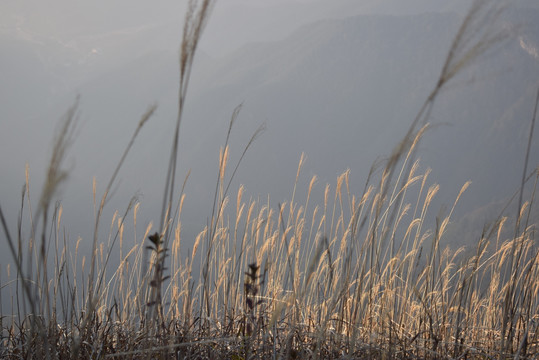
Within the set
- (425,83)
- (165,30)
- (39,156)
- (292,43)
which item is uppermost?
(165,30)

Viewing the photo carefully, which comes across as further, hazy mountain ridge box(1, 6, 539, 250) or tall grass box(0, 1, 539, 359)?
hazy mountain ridge box(1, 6, 539, 250)

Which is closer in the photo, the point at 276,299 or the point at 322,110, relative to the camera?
the point at 276,299

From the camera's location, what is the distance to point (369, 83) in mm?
99312

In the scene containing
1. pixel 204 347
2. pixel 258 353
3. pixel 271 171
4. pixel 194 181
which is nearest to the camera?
pixel 258 353

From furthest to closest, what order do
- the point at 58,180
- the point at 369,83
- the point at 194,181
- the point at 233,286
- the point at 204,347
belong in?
the point at 369,83 → the point at 194,181 → the point at 233,286 → the point at 204,347 → the point at 58,180

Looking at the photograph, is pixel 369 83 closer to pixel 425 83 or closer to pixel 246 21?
pixel 425 83

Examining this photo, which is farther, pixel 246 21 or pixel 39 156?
pixel 246 21

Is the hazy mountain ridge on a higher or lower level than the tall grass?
higher

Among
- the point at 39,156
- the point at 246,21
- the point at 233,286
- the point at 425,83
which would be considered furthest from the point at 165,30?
the point at 233,286

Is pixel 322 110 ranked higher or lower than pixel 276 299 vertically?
higher

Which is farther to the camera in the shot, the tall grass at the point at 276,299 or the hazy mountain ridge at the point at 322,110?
the hazy mountain ridge at the point at 322,110

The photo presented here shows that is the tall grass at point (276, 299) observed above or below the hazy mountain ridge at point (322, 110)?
below

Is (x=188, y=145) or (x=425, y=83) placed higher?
(x=425, y=83)

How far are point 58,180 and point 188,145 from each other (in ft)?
317
